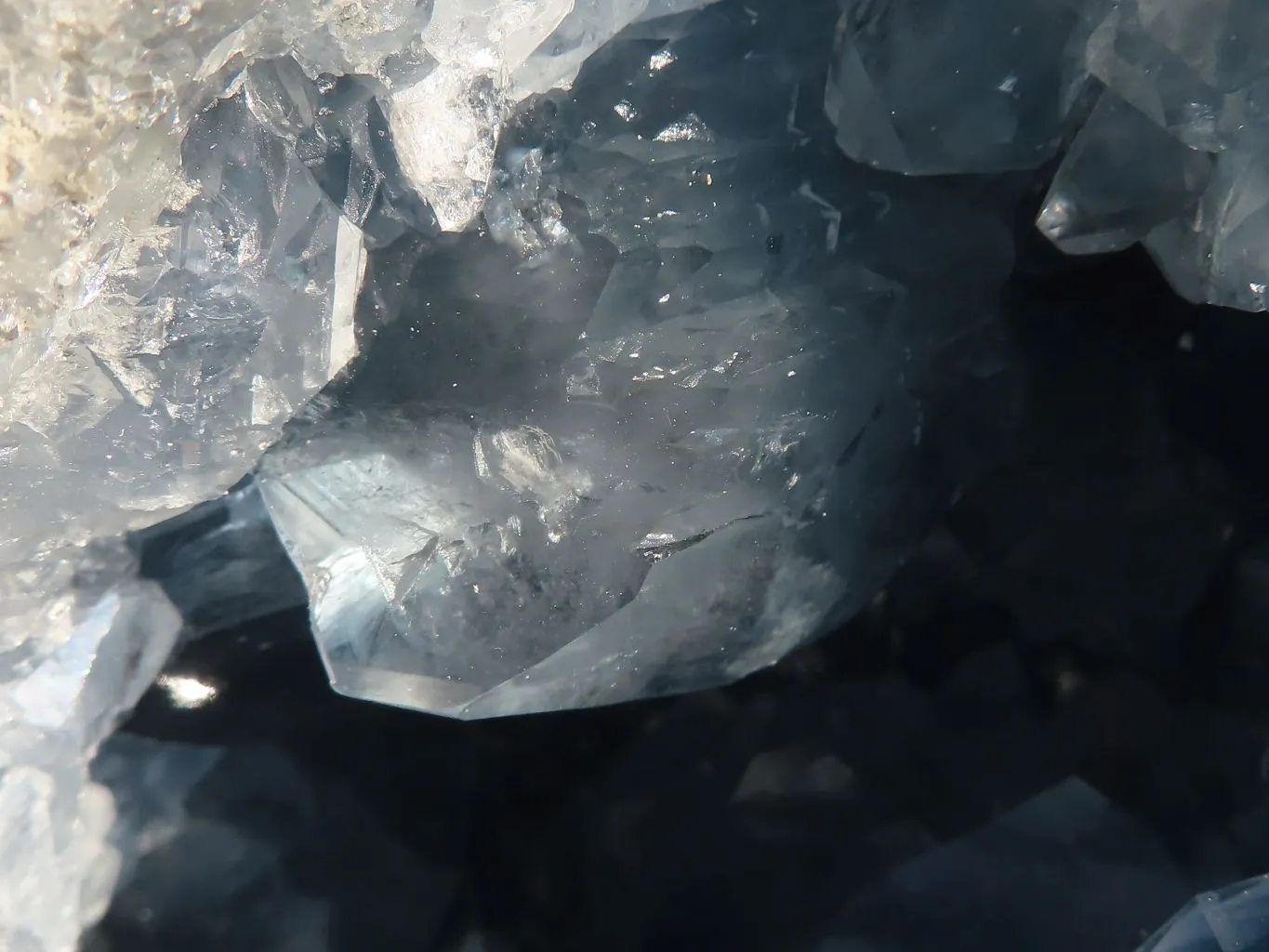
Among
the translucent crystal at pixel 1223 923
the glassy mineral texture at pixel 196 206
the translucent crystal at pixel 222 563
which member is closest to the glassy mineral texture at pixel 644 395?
the glassy mineral texture at pixel 196 206

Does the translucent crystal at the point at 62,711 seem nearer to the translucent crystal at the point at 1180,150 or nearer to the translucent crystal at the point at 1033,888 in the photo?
the translucent crystal at the point at 1033,888

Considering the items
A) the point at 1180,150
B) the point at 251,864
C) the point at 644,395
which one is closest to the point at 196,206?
the point at 644,395

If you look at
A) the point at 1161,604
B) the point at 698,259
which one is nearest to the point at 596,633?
the point at 698,259

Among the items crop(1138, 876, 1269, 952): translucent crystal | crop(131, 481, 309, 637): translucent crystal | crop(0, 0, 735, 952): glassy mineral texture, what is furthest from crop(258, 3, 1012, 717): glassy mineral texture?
crop(1138, 876, 1269, 952): translucent crystal

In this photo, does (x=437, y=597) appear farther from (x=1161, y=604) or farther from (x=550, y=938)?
(x=1161, y=604)

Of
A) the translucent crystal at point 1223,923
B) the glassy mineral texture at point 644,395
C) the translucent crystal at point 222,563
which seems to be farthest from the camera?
the translucent crystal at point 222,563

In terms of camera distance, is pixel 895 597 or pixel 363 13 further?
pixel 895 597

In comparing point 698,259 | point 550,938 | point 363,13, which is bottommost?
point 550,938
